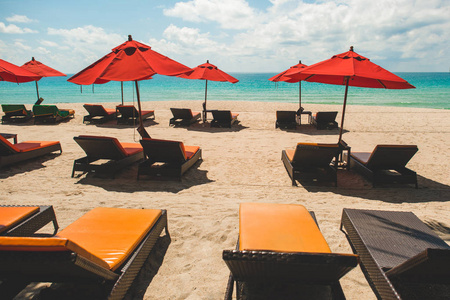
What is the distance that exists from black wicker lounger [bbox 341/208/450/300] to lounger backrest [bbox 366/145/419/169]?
6.81ft

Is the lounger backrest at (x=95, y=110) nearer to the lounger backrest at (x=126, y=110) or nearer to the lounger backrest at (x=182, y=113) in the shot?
the lounger backrest at (x=126, y=110)

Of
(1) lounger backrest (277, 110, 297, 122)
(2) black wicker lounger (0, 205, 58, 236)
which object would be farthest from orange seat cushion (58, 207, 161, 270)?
(1) lounger backrest (277, 110, 297, 122)

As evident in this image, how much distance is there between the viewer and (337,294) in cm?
212

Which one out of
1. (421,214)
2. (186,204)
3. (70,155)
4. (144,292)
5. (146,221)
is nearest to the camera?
(144,292)

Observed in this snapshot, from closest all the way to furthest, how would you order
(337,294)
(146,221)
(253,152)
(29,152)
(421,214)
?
(337,294), (146,221), (421,214), (29,152), (253,152)

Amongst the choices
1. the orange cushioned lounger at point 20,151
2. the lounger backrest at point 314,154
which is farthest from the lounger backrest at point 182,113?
the lounger backrest at point 314,154

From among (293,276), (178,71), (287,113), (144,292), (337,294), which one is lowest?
(144,292)

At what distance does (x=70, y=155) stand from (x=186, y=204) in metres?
4.62

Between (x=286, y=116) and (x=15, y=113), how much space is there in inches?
490

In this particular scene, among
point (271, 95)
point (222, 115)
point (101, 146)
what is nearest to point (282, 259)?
point (101, 146)

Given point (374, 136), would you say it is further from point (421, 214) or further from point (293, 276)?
point (293, 276)

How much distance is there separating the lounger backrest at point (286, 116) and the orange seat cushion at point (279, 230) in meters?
8.23

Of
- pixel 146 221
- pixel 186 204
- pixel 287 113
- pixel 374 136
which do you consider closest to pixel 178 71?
pixel 186 204

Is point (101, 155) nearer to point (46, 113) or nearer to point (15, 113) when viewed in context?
point (46, 113)
